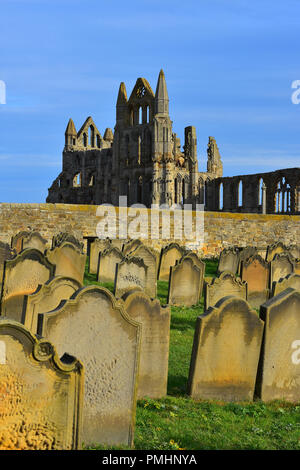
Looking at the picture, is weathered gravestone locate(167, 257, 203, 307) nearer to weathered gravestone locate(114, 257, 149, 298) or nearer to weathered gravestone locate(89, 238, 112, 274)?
weathered gravestone locate(114, 257, 149, 298)

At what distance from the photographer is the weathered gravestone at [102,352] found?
443 cm

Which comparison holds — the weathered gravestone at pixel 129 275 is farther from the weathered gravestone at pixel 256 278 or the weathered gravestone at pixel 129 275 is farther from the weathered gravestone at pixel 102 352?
the weathered gravestone at pixel 102 352

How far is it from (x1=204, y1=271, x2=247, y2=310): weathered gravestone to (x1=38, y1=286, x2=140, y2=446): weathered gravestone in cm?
413

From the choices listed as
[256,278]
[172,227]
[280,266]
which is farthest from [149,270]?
[172,227]

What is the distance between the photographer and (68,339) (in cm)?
462

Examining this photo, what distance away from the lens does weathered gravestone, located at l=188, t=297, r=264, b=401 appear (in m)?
5.67

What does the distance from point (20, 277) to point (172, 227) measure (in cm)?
1392

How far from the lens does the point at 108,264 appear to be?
13117 mm

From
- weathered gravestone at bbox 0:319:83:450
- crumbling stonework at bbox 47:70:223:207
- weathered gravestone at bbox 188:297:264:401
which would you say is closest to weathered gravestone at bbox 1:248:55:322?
weathered gravestone at bbox 188:297:264:401

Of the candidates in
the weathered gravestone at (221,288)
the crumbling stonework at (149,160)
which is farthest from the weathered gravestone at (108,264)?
the crumbling stonework at (149,160)

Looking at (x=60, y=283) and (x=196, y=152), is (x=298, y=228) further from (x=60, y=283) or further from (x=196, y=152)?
(x=196, y=152)

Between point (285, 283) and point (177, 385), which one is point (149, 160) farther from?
point (177, 385)

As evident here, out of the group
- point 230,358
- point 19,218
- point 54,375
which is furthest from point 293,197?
point 54,375
